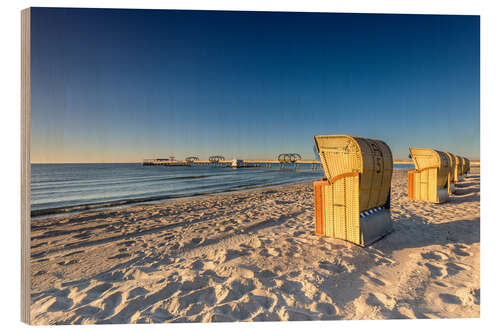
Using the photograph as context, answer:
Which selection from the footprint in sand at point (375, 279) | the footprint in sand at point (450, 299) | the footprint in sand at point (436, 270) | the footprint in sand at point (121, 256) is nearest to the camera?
the footprint in sand at point (450, 299)

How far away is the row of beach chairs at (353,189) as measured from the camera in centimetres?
312

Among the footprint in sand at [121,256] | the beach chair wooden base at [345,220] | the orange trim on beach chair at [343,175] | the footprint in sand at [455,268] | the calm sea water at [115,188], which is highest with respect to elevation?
the orange trim on beach chair at [343,175]

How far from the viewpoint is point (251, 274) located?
8.46 feet

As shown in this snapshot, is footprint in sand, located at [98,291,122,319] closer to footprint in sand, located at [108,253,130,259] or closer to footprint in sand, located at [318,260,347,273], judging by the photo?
footprint in sand, located at [108,253,130,259]

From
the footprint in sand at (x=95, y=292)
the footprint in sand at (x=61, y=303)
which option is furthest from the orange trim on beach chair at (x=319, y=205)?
the footprint in sand at (x=61, y=303)

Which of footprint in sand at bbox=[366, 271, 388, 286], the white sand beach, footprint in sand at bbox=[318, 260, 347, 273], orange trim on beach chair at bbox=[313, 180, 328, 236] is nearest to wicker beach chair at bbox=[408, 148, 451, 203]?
the white sand beach

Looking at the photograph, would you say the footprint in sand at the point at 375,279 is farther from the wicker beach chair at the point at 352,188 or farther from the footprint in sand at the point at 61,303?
the footprint in sand at the point at 61,303

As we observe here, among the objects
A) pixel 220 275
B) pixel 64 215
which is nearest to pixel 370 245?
pixel 220 275

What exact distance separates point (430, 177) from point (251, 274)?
6562 millimetres

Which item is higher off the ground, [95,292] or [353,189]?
[353,189]

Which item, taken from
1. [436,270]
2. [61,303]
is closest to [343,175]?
[436,270]

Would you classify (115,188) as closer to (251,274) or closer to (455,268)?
(251,274)

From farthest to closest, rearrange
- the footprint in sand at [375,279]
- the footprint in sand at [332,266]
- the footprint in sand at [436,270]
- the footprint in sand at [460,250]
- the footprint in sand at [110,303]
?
the footprint in sand at [460,250]
the footprint in sand at [332,266]
the footprint in sand at [436,270]
the footprint in sand at [375,279]
the footprint in sand at [110,303]
